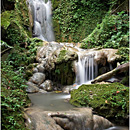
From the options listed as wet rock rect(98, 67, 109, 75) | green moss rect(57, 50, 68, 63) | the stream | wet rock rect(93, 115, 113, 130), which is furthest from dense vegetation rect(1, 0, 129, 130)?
wet rock rect(98, 67, 109, 75)

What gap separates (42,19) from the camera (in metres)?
15.0

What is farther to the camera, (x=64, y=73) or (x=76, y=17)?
(x=76, y=17)

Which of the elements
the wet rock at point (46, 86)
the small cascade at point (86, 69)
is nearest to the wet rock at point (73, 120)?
the wet rock at point (46, 86)

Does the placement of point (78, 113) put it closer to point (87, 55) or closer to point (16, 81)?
point (16, 81)

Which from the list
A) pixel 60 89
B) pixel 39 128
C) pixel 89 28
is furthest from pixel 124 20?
pixel 39 128

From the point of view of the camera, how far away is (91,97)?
4480 mm

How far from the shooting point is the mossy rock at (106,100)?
397cm

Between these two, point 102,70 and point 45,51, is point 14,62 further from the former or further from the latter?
point 102,70

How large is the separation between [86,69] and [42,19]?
9.52 m

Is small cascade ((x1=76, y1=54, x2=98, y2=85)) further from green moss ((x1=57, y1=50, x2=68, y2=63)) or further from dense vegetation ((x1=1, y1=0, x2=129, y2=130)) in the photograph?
dense vegetation ((x1=1, y1=0, x2=129, y2=130))

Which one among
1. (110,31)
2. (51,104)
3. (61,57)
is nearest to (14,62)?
(61,57)

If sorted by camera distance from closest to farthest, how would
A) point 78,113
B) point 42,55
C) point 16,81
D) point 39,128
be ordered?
1. point 39,128
2. point 78,113
3. point 16,81
4. point 42,55

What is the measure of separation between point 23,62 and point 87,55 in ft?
12.9

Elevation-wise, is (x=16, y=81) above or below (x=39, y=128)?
above
